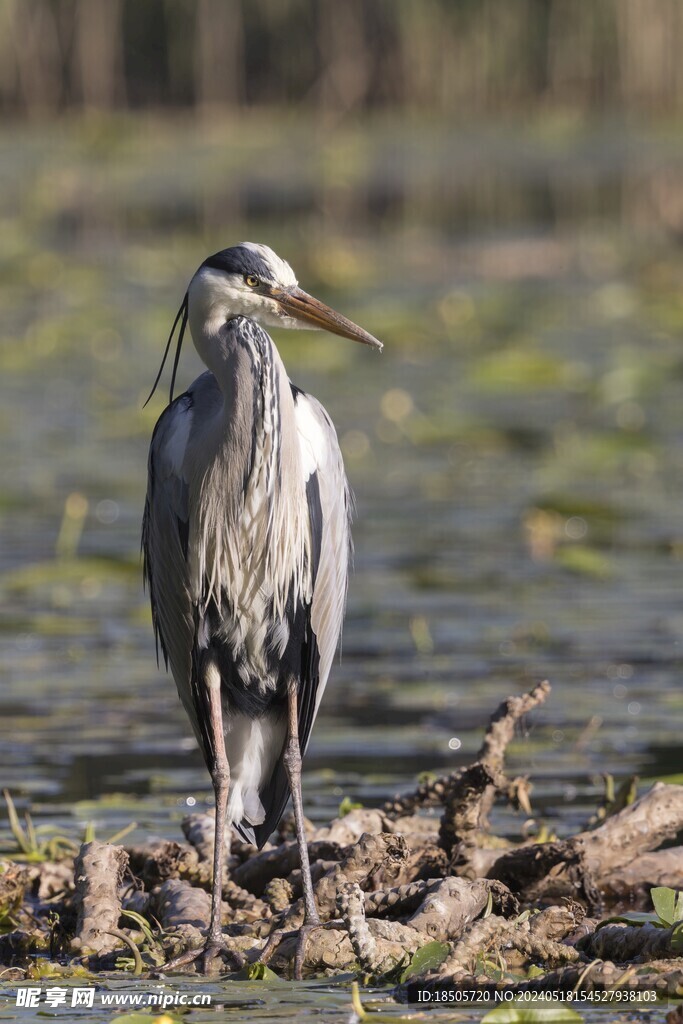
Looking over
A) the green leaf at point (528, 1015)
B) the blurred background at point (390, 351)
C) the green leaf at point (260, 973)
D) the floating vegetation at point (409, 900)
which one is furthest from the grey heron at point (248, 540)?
the green leaf at point (528, 1015)

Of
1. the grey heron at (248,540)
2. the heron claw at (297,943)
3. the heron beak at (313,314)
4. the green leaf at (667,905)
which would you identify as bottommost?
the heron claw at (297,943)

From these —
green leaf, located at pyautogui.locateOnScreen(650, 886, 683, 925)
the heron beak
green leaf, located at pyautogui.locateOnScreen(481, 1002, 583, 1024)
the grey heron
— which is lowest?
green leaf, located at pyautogui.locateOnScreen(481, 1002, 583, 1024)

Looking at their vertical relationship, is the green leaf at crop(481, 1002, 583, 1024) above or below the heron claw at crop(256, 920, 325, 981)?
above

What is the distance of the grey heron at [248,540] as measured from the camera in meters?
4.39

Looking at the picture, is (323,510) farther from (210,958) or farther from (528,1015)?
(528,1015)

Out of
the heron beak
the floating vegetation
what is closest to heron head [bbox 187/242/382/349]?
the heron beak

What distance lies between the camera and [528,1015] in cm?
326

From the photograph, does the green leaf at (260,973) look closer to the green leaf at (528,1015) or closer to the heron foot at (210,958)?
the heron foot at (210,958)

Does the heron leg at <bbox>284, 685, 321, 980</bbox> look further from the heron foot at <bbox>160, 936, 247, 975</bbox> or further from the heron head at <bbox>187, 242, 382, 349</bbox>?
the heron head at <bbox>187, 242, 382, 349</bbox>

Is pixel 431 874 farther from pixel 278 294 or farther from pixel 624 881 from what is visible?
pixel 278 294

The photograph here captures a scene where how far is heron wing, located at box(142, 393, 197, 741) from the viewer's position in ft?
15.0

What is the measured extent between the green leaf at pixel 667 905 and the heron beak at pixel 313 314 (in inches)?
56.5

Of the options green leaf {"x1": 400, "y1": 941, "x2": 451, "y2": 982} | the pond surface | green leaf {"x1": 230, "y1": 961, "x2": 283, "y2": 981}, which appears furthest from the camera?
the pond surface

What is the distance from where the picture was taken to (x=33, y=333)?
12.8 meters
